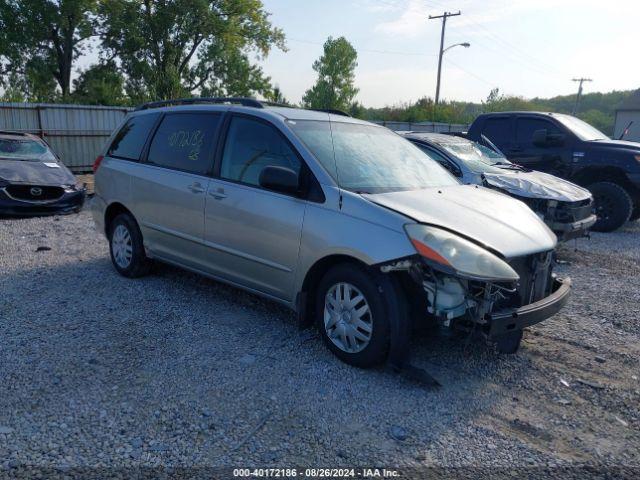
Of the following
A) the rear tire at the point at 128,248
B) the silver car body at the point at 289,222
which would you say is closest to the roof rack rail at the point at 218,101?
the silver car body at the point at 289,222

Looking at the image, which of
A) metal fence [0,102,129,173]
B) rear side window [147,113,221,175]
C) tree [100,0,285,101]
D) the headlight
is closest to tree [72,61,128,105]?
tree [100,0,285,101]

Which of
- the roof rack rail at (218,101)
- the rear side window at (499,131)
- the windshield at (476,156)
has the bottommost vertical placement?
the windshield at (476,156)

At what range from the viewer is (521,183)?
7043mm

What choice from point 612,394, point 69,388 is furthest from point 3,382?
point 612,394

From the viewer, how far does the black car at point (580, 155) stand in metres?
8.92

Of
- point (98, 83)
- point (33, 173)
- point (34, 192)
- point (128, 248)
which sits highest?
point (98, 83)

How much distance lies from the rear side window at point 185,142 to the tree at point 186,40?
2501 cm

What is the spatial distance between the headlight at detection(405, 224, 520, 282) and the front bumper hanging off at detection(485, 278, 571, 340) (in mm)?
237

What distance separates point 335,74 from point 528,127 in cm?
3387

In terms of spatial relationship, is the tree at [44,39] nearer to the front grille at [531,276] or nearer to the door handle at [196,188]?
the door handle at [196,188]

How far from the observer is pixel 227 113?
4.68 meters

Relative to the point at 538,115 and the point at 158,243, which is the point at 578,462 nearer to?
the point at 158,243

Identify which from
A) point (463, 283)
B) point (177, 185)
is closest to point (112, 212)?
point (177, 185)

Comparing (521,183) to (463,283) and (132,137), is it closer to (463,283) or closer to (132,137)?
(463,283)
